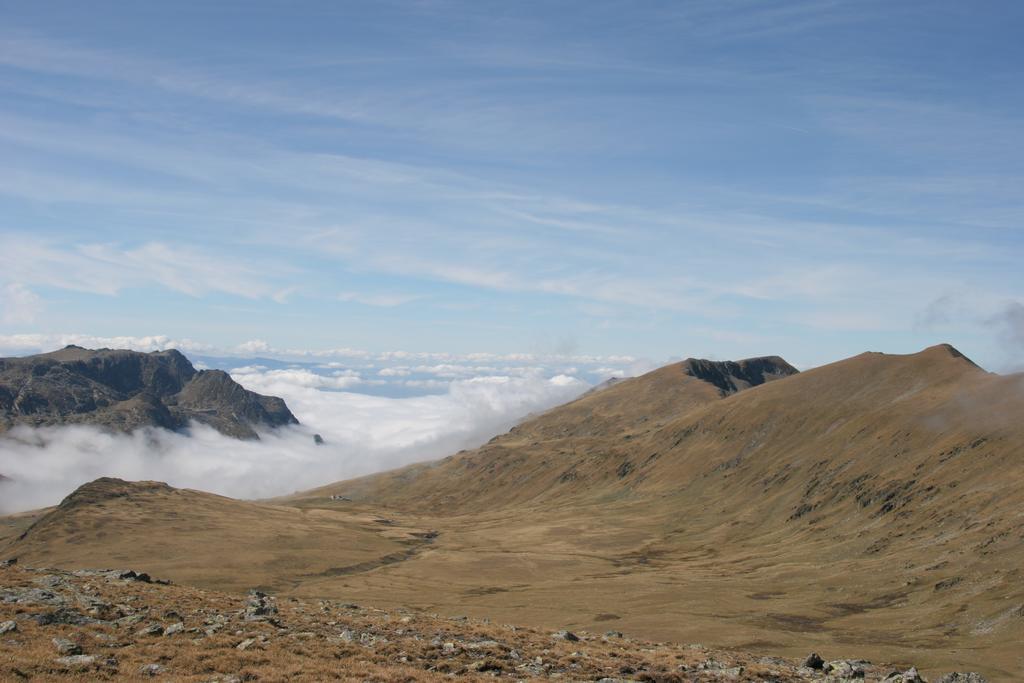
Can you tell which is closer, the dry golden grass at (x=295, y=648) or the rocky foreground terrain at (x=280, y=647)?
the dry golden grass at (x=295, y=648)

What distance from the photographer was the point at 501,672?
113 feet

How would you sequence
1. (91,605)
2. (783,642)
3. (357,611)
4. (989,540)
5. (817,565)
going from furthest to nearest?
(817,565), (989,540), (783,642), (357,611), (91,605)

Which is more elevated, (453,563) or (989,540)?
(989,540)

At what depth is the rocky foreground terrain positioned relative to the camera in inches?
1221

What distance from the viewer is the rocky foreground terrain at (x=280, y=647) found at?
31016mm

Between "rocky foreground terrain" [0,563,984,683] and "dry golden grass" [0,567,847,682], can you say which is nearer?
"dry golden grass" [0,567,847,682]

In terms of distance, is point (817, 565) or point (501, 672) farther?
point (817, 565)

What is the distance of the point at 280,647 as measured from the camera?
118 ft

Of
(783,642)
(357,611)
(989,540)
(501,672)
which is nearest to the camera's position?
(501,672)

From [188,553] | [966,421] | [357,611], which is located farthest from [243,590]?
[966,421]

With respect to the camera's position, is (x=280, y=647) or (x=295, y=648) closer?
(x=295, y=648)

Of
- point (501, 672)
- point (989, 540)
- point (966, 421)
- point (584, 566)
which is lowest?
point (584, 566)

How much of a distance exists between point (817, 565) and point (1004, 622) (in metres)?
62.8

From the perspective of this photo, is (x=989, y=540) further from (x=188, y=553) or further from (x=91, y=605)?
(x=188, y=553)
